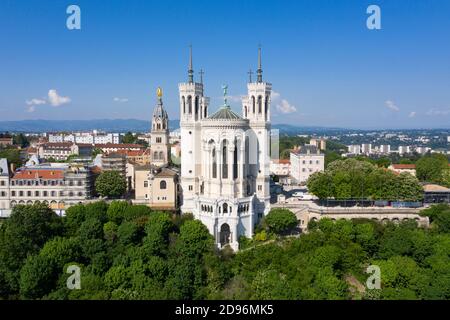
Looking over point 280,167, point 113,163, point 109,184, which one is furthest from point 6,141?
point 109,184

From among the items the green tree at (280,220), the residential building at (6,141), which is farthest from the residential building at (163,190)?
the residential building at (6,141)

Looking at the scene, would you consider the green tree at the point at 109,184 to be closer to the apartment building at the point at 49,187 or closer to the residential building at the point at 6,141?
the apartment building at the point at 49,187

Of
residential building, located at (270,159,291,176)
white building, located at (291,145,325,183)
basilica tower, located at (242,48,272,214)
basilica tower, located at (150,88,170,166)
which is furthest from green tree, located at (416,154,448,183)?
basilica tower, located at (150,88,170,166)

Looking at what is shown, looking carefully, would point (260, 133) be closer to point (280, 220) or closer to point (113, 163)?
point (280, 220)

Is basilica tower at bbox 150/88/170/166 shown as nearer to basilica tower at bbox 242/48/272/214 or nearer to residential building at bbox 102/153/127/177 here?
residential building at bbox 102/153/127/177
